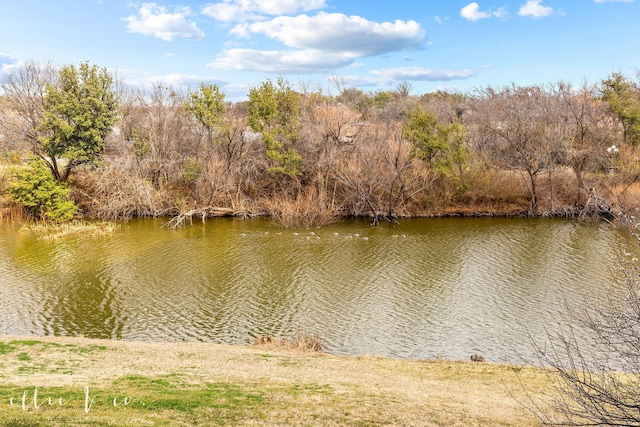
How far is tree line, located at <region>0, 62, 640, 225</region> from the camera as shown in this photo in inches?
1521

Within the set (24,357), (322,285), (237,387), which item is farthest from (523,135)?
(24,357)

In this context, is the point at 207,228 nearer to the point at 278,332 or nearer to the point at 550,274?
the point at 278,332

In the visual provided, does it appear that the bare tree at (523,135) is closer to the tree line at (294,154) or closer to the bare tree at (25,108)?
the tree line at (294,154)

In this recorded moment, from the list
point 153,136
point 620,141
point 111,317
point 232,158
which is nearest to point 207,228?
point 232,158

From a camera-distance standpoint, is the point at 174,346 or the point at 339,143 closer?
the point at 174,346

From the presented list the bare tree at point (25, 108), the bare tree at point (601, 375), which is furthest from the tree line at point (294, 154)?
the bare tree at point (601, 375)

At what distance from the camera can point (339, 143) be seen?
4116 cm

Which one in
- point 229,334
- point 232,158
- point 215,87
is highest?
point 215,87

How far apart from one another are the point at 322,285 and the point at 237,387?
1215cm

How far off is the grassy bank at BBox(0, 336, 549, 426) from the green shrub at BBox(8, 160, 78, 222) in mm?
24651

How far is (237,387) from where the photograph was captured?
11242mm

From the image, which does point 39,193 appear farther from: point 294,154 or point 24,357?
point 24,357

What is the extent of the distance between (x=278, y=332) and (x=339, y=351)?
283 centimetres

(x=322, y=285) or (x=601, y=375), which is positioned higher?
(x=601, y=375)
